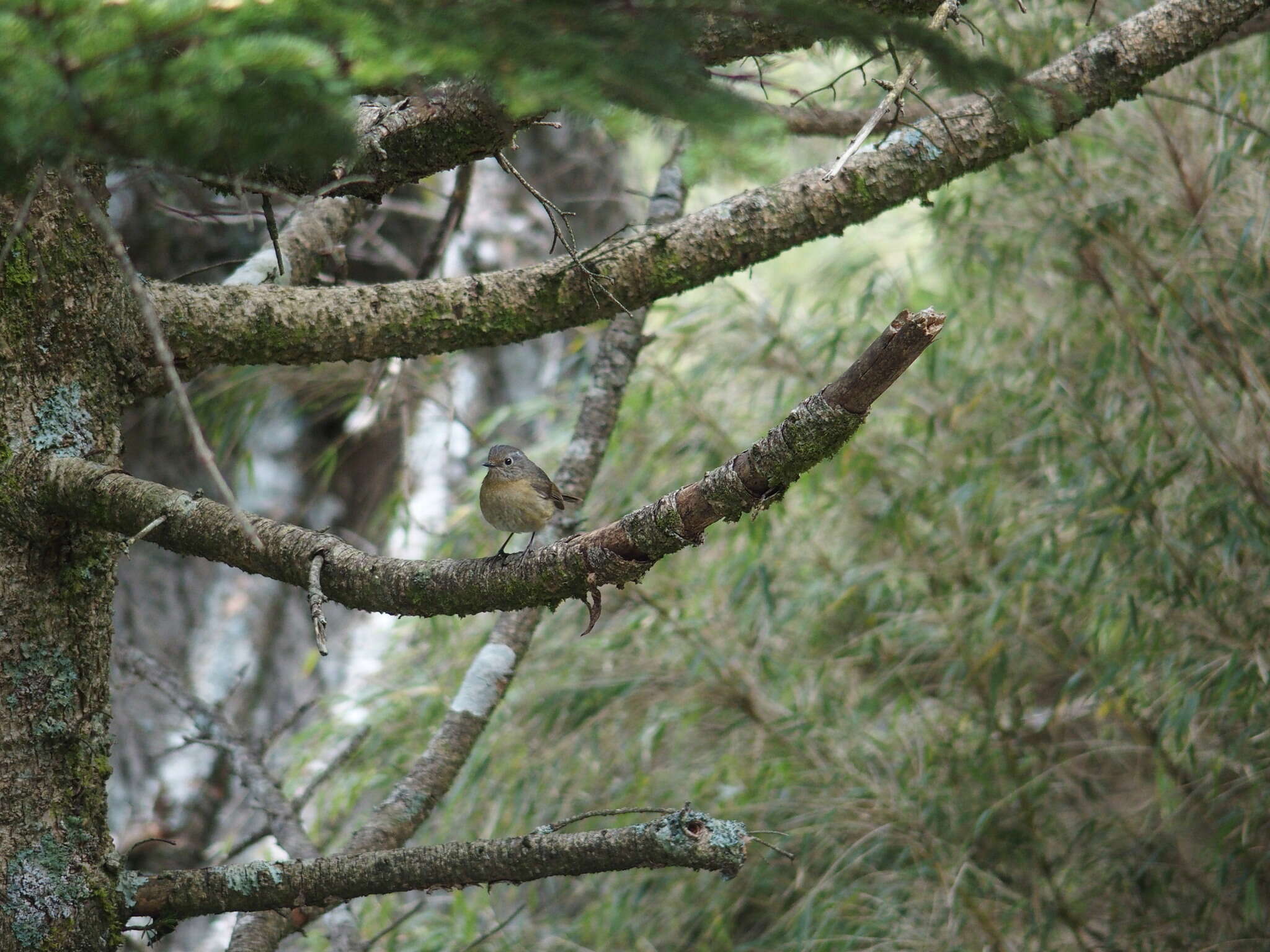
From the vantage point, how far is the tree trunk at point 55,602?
1.61 meters

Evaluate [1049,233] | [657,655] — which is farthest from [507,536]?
[1049,233]

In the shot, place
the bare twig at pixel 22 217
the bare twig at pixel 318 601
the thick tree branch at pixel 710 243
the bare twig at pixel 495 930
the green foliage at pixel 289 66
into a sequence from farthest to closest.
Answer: the bare twig at pixel 495 930 < the thick tree branch at pixel 710 243 < the bare twig at pixel 318 601 < the bare twig at pixel 22 217 < the green foliage at pixel 289 66

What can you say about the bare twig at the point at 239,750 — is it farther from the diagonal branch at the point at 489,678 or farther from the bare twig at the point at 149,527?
the bare twig at the point at 149,527

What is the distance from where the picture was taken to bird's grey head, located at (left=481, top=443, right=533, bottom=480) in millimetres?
2969

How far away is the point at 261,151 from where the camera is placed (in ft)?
3.42

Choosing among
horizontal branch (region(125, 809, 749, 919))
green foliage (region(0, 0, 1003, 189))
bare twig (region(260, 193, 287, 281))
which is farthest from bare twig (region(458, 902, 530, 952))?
green foliage (region(0, 0, 1003, 189))

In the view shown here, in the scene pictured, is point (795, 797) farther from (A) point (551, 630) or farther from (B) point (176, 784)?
(B) point (176, 784)

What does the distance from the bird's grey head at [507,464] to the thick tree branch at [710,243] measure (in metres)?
1.04

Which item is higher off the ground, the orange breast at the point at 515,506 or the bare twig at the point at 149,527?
the bare twig at the point at 149,527

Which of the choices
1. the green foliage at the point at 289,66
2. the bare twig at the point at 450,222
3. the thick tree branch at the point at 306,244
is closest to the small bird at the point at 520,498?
the bare twig at the point at 450,222

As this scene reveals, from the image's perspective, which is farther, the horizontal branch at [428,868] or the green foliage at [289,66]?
the horizontal branch at [428,868]

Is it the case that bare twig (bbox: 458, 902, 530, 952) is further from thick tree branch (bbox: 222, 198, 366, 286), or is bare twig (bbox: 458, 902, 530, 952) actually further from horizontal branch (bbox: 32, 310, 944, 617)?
thick tree branch (bbox: 222, 198, 366, 286)

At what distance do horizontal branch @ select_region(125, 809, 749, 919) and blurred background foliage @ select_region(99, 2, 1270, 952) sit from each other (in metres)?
1.58

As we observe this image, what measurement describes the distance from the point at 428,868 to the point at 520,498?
51.1 inches
